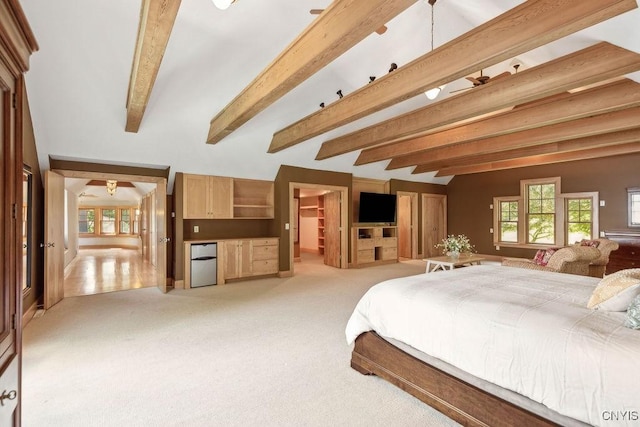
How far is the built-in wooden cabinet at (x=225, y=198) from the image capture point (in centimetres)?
578

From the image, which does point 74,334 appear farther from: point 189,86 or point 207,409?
point 189,86

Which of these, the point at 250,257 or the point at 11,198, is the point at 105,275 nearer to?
the point at 250,257

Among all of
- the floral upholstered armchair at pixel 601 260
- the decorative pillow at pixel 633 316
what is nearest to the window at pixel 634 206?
the floral upholstered armchair at pixel 601 260

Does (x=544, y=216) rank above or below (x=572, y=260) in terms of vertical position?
above

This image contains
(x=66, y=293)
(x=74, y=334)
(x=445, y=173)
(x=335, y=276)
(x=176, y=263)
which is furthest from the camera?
(x=445, y=173)

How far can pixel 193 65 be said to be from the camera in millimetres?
3809

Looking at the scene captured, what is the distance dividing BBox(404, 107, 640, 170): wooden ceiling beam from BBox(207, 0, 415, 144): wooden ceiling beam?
4.39m

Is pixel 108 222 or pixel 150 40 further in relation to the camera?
pixel 108 222

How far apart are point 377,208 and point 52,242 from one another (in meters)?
6.52

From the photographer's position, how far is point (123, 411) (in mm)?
2094

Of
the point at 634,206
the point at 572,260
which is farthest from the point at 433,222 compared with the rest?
the point at 572,260

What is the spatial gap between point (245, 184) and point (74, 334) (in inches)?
159

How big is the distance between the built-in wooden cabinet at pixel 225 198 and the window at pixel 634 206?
7.71 meters

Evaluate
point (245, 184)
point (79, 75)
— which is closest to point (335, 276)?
point (245, 184)
